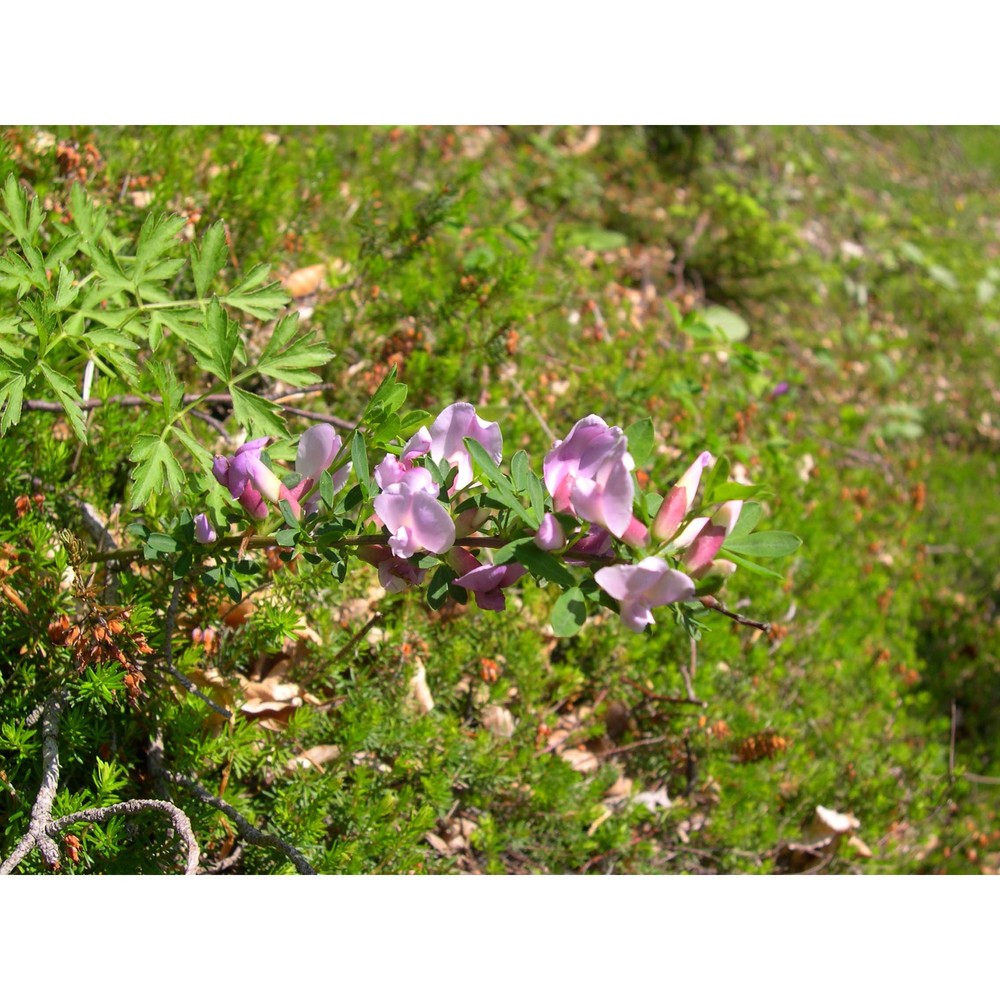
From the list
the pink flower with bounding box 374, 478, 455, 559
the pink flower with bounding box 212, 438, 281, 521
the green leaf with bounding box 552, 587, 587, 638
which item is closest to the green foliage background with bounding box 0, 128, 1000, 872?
the pink flower with bounding box 212, 438, 281, 521

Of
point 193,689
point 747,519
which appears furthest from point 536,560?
point 193,689

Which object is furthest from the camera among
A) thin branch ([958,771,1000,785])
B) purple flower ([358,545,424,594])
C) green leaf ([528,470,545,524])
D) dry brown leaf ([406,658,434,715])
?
thin branch ([958,771,1000,785])

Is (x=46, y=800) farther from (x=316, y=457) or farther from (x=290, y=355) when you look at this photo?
(x=290, y=355)

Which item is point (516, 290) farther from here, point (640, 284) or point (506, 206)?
point (640, 284)

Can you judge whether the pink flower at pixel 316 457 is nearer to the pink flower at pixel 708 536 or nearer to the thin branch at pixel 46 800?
the pink flower at pixel 708 536

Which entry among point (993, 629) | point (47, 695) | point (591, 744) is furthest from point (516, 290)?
point (993, 629)

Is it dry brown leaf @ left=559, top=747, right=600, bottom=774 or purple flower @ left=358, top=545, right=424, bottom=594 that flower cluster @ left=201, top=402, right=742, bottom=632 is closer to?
purple flower @ left=358, top=545, right=424, bottom=594
